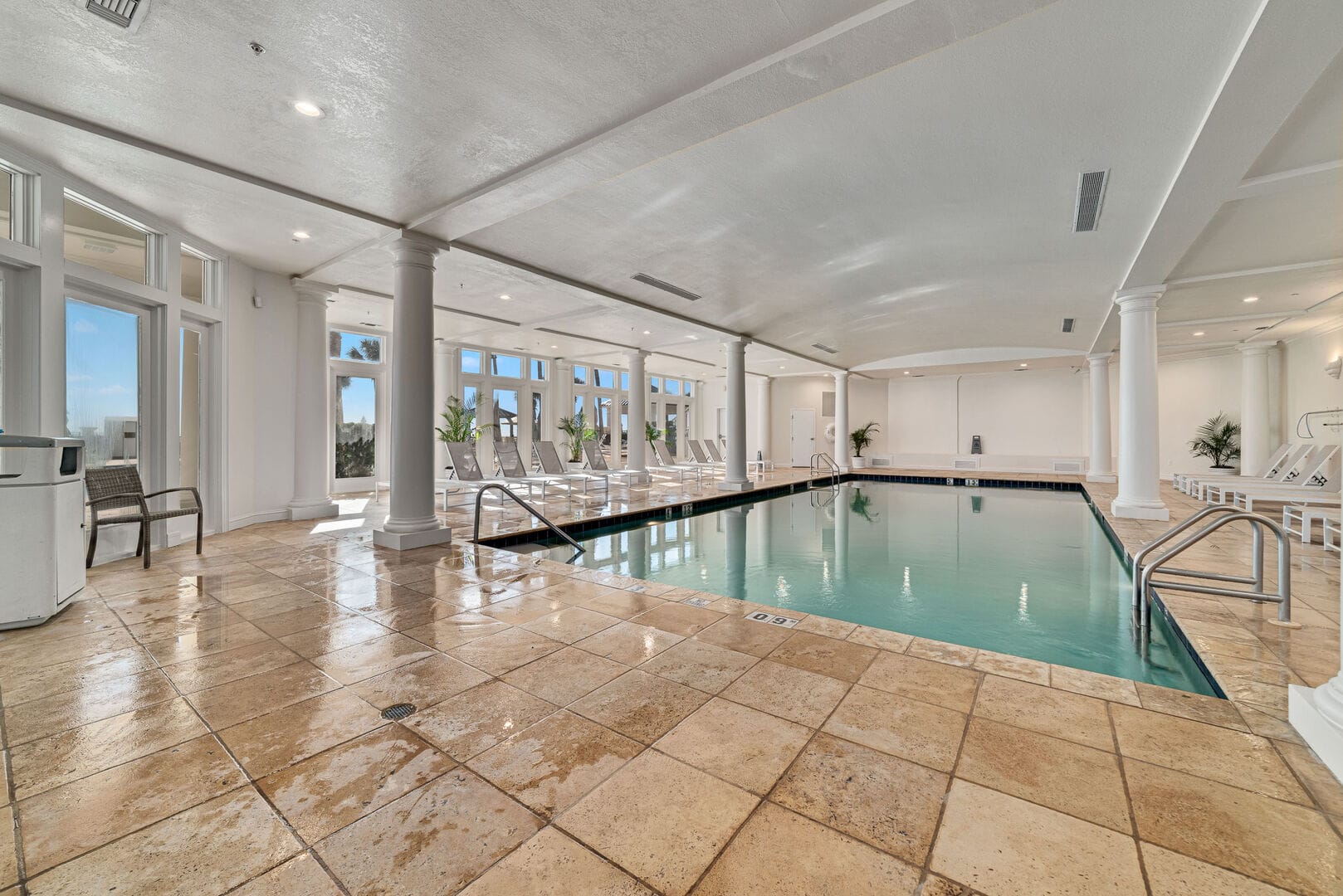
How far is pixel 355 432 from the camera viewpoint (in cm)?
1044

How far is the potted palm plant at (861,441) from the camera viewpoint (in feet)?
57.8

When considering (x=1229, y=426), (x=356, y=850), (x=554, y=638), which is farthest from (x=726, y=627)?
(x=1229, y=426)

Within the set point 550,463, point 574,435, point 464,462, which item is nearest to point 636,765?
point 464,462

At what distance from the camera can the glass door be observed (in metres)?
10.2

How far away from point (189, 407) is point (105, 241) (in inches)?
68.0

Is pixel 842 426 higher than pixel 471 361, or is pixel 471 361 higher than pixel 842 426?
pixel 471 361

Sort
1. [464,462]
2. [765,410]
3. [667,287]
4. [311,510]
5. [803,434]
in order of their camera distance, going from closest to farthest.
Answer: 1. [311,510]
2. [667,287]
3. [464,462]
4. [765,410]
5. [803,434]

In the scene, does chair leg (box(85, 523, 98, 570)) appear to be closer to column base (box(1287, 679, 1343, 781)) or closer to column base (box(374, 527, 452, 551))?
column base (box(374, 527, 452, 551))

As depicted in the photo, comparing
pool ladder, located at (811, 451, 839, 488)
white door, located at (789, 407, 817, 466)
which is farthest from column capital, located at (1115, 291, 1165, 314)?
white door, located at (789, 407, 817, 466)

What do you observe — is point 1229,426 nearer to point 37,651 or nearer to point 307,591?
point 307,591

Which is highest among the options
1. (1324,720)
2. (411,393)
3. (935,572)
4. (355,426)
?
(411,393)

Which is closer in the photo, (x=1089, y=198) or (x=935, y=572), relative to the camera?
(x=1089, y=198)

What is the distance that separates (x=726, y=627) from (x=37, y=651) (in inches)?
139

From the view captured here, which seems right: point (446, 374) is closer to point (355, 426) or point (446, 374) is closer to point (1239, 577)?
point (355, 426)
